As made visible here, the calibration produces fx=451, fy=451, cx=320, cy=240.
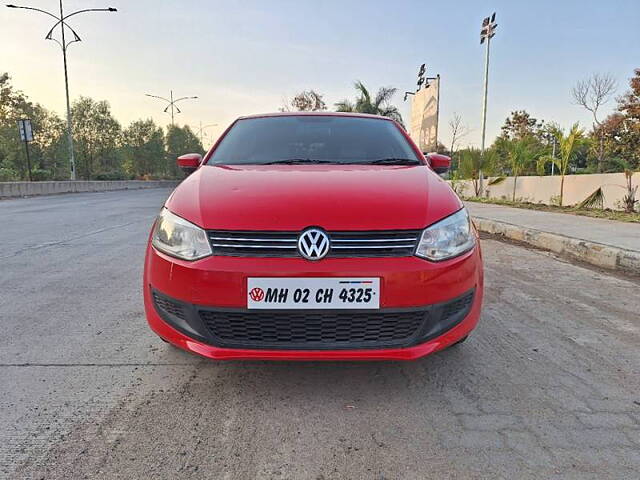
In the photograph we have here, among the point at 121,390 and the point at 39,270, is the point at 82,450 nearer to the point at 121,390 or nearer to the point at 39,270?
the point at 121,390

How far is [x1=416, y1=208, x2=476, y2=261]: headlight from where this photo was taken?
1.96 metres

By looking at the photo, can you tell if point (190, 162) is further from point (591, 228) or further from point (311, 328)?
point (591, 228)

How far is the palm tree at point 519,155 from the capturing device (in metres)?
14.4

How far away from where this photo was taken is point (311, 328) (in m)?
1.89

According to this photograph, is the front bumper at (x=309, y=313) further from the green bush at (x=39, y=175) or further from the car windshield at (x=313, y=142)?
the green bush at (x=39, y=175)

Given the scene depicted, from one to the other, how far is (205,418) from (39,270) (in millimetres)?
3581

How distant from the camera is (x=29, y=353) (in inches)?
99.1

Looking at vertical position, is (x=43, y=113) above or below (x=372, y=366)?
above

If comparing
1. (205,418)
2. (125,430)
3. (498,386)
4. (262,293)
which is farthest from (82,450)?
(498,386)

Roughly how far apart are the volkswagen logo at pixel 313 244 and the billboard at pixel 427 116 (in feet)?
54.3

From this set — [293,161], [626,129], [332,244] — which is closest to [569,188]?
[293,161]

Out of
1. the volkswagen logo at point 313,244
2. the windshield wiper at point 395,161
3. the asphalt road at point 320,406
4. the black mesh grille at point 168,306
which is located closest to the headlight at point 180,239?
the black mesh grille at point 168,306

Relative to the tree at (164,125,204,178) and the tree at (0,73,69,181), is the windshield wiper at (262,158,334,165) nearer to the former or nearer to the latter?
the tree at (0,73,69,181)

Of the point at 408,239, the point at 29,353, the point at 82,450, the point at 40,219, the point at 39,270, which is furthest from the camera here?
the point at 40,219
